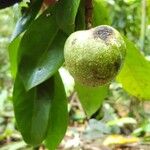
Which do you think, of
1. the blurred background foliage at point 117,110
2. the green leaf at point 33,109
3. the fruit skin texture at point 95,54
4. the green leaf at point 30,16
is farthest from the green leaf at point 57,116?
the blurred background foliage at point 117,110

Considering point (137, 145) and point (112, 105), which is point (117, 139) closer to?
point (137, 145)

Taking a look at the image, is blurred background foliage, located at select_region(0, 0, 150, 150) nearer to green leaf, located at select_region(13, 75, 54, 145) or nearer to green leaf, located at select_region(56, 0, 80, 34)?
green leaf, located at select_region(13, 75, 54, 145)

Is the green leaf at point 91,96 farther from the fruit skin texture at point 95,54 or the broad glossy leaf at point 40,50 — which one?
the fruit skin texture at point 95,54

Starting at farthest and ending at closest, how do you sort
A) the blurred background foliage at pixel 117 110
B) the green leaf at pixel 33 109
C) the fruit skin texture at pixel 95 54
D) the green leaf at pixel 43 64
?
the blurred background foliage at pixel 117 110 → the green leaf at pixel 33 109 → the green leaf at pixel 43 64 → the fruit skin texture at pixel 95 54

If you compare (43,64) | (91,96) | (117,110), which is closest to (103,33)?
(43,64)

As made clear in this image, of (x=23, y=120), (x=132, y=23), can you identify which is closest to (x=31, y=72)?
(x=23, y=120)

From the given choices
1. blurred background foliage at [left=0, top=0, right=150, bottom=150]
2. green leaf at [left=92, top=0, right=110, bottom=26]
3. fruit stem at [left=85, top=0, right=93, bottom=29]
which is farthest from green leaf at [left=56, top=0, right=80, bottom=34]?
blurred background foliage at [left=0, top=0, right=150, bottom=150]

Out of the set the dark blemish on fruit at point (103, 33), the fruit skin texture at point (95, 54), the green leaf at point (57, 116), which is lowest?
the green leaf at point (57, 116)
